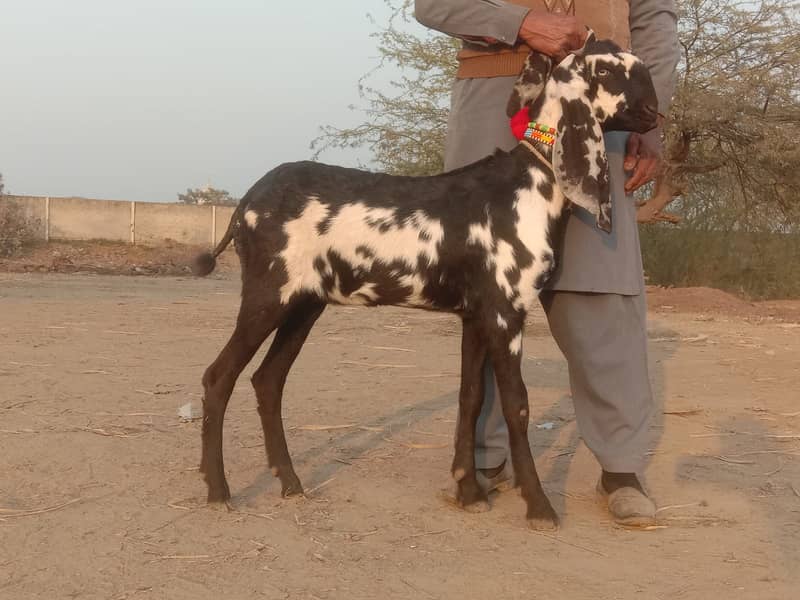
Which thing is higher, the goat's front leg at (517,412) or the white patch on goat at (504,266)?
the white patch on goat at (504,266)

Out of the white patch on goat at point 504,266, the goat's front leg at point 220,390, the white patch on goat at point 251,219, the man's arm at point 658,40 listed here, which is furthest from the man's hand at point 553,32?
the goat's front leg at point 220,390

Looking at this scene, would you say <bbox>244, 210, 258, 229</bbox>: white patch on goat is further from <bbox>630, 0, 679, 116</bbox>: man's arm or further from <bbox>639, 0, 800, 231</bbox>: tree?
<bbox>639, 0, 800, 231</bbox>: tree

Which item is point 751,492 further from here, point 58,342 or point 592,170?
point 58,342

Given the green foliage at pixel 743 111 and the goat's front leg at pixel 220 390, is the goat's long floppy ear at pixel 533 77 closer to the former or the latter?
the goat's front leg at pixel 220 390

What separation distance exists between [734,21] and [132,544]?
1403cm

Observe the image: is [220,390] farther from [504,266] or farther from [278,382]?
[504,266]

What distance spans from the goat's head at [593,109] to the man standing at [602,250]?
19 centimetres

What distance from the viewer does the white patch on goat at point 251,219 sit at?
3.75 meters

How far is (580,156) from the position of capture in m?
3.63

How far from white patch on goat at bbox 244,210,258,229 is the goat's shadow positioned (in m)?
A: 1.15

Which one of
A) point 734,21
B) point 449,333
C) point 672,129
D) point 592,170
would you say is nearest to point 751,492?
point 592,170

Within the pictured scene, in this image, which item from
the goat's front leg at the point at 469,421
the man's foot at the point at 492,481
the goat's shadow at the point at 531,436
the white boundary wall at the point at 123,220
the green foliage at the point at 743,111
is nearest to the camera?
the goat's front leg at the point at 469,421

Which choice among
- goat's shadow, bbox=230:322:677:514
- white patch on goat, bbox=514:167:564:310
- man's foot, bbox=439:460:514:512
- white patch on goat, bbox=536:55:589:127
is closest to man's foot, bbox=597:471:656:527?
goat's shadow, bbox=230:322:677:514

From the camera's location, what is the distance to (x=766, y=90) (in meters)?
14.3
